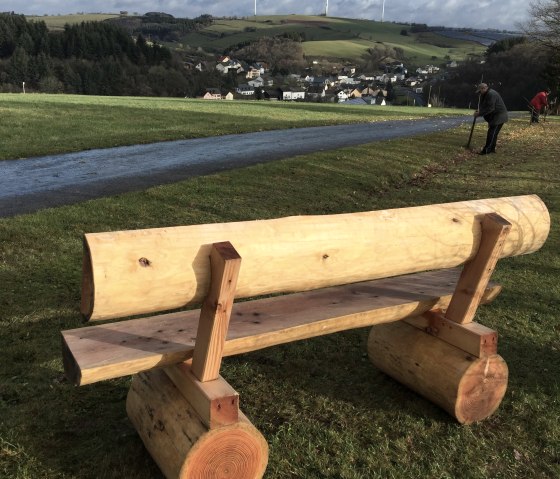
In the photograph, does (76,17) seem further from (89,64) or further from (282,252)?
(282,252)

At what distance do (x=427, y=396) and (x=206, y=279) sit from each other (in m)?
1.99

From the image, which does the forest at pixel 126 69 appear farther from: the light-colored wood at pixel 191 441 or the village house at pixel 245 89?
the light-colored wood at pixel 191 441

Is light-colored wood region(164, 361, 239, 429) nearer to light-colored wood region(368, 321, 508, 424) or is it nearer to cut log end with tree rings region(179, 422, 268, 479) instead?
cut log end with tree rings region(179, 422, 268, 479)

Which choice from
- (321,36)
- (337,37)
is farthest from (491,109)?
(337,37)

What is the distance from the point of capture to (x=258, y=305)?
326 centimetres

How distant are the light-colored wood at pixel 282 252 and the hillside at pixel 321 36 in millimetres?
140669

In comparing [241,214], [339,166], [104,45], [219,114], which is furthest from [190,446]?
[104,45]

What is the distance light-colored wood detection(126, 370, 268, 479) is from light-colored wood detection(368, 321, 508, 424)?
4.47 ft

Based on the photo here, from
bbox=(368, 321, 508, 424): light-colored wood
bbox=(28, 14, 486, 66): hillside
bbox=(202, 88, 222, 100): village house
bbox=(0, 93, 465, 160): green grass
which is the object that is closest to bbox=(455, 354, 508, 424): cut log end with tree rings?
bbox=(368, 321, 508, 424): light-colored wood

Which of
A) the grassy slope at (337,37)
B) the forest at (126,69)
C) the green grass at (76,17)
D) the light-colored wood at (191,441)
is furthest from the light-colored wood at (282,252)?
the green grass at (76,17)

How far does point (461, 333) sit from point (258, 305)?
4.21 feet

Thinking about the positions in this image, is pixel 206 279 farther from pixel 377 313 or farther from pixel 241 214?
pixel 241 214

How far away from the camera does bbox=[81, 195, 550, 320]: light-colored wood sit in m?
2.19

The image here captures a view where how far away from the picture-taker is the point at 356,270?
285 cm
